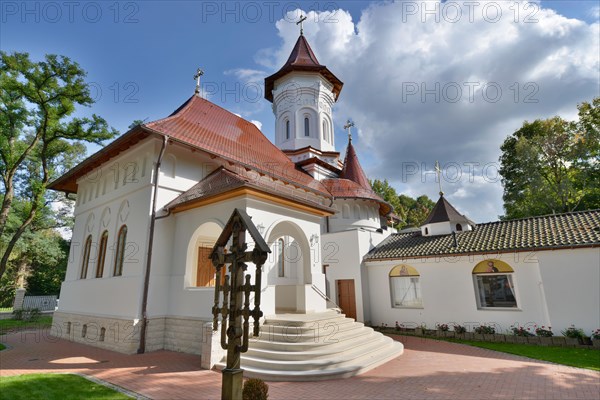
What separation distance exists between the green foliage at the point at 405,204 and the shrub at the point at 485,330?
25.9m

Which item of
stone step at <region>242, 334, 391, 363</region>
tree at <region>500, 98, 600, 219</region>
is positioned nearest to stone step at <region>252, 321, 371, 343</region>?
stone step at <region>242, 334, 391, 363</region>

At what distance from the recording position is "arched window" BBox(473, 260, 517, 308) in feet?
39.4

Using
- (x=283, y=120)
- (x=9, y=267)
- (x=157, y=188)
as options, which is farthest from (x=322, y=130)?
(x=9, y=267)

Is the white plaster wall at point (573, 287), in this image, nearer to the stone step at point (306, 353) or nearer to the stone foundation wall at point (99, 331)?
the stone step at point (306, 353)

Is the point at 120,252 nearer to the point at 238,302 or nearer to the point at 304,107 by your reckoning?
the point at 238,302

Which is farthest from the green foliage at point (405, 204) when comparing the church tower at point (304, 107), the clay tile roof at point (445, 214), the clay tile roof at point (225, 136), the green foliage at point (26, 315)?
Answer: the green foliage at point (26, 315)

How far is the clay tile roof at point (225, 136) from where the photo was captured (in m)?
11.3

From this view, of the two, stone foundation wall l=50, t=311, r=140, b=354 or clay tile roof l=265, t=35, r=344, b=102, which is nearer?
stone foundation wall l=50, t=311, r=140, b=354

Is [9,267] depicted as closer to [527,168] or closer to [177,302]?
[177,302]

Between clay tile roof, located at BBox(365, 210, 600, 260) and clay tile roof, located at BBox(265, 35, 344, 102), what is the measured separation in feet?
44.3

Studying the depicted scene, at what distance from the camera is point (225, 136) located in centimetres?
1385

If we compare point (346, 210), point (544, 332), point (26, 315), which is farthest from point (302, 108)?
point (26, 315)

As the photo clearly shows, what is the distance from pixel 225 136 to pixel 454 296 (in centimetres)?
1169

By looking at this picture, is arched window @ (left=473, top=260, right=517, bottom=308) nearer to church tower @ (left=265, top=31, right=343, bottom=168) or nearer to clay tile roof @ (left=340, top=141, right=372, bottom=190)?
clay tile roof @ (left=340, top=141, right=372, bottom=190)
